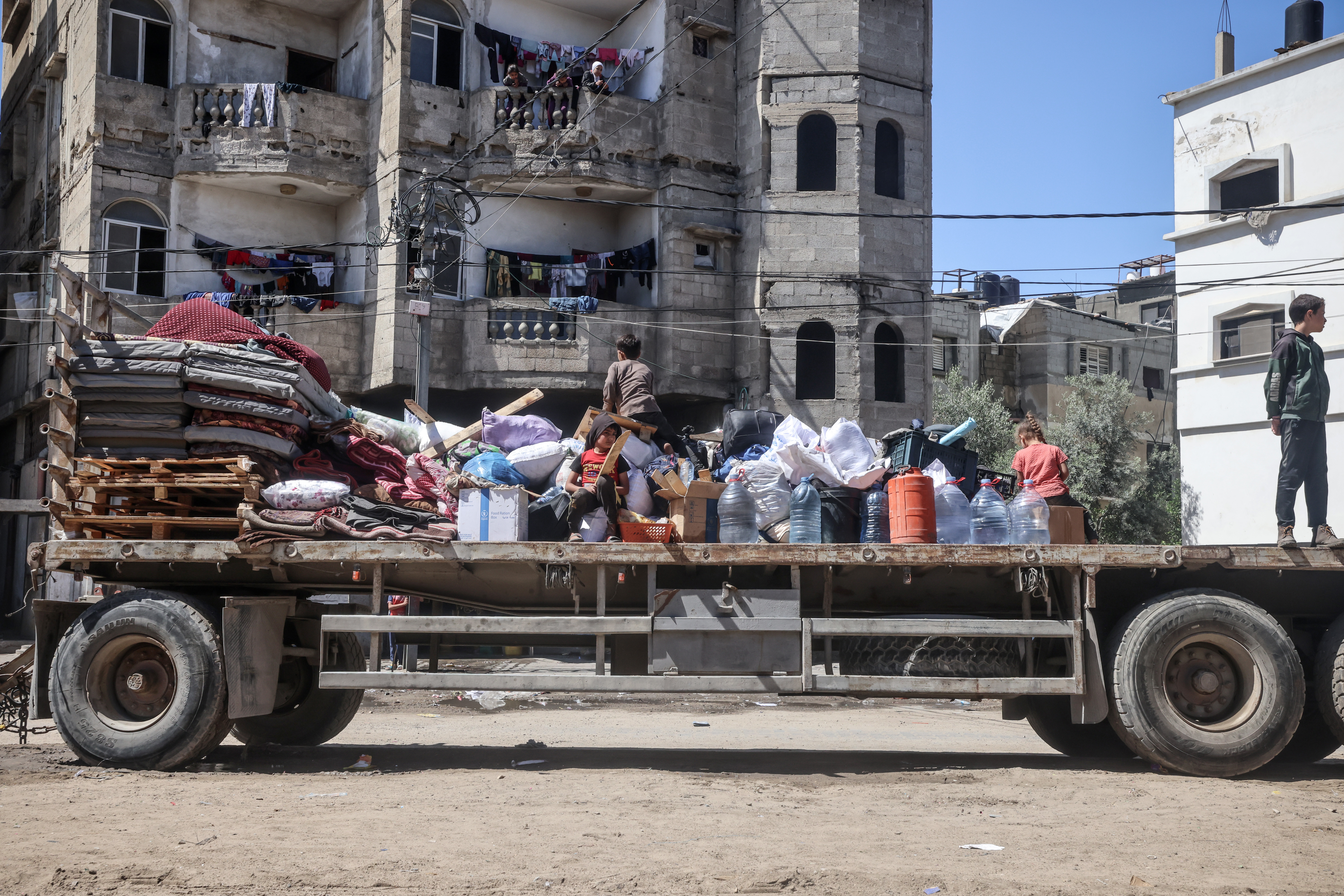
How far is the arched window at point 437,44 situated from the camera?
883 inches

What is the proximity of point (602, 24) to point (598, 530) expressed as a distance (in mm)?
20035

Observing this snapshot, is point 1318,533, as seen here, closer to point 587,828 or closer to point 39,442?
point 587,828

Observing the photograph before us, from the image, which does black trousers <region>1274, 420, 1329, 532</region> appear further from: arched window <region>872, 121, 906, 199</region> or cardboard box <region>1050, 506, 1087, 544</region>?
arched window <region>872, 121, 906, 199</region>

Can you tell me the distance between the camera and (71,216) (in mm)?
22062

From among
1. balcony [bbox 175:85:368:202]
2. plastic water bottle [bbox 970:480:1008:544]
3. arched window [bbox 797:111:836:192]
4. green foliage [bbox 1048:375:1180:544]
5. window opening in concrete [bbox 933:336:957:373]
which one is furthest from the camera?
window opening in concrete [bbox 933:336:957:373]

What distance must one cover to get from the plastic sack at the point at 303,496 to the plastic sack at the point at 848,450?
9.89ft

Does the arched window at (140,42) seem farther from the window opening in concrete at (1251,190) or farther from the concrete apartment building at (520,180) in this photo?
the window opening in concrete at (1251,190)

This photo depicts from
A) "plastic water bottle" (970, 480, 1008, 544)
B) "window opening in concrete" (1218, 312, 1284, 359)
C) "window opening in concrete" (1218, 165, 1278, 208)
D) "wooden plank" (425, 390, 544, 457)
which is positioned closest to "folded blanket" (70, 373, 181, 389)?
"wooden plank" (425, 390, 544, 457)

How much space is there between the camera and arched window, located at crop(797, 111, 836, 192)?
75.8 ft

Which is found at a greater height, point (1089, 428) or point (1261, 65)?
point (1261, 65)

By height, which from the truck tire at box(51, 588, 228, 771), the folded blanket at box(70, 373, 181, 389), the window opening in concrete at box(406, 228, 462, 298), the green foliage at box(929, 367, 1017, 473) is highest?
the window opening in concrete at box(406, 228, 462, 298)

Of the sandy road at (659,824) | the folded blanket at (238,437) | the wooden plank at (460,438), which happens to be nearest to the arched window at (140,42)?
the sandy road at (659,824)

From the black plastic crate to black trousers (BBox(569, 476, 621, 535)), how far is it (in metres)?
1.80

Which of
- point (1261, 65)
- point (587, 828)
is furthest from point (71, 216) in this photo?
point (1261, 65)
